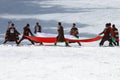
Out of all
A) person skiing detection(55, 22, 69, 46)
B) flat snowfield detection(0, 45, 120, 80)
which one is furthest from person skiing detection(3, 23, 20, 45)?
flat snowfield detection(0, 45, 120, 80)

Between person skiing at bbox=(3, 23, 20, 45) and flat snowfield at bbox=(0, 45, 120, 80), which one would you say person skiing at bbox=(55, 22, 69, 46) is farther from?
flat snowfield at bbox=(0, 45, 120, 80)

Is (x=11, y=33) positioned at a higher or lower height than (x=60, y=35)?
higher

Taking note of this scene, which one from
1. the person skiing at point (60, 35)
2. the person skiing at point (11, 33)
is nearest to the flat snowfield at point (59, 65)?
the person skiing at point (60, 35)

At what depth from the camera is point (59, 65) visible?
1412 centimetres

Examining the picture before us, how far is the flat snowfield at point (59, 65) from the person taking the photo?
11930 mm

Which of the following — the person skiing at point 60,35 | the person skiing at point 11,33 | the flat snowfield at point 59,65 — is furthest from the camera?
the person skiing at point 11,33

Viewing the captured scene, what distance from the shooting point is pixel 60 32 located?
878 inches

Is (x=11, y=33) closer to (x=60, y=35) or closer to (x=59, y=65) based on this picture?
(x=60, y=35)

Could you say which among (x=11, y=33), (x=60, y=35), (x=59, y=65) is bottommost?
(x=59, y=65)

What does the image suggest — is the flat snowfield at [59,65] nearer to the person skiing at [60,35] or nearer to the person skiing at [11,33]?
the person skiing at [60,35]

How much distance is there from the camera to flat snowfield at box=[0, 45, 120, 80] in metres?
11.9

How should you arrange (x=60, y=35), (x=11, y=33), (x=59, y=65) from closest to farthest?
1. (x=59, y=65)
2. (x=60, y=35)
3. (x=11, y=33)

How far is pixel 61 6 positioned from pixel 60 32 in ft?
121

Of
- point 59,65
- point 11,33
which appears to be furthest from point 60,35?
point 59,65
